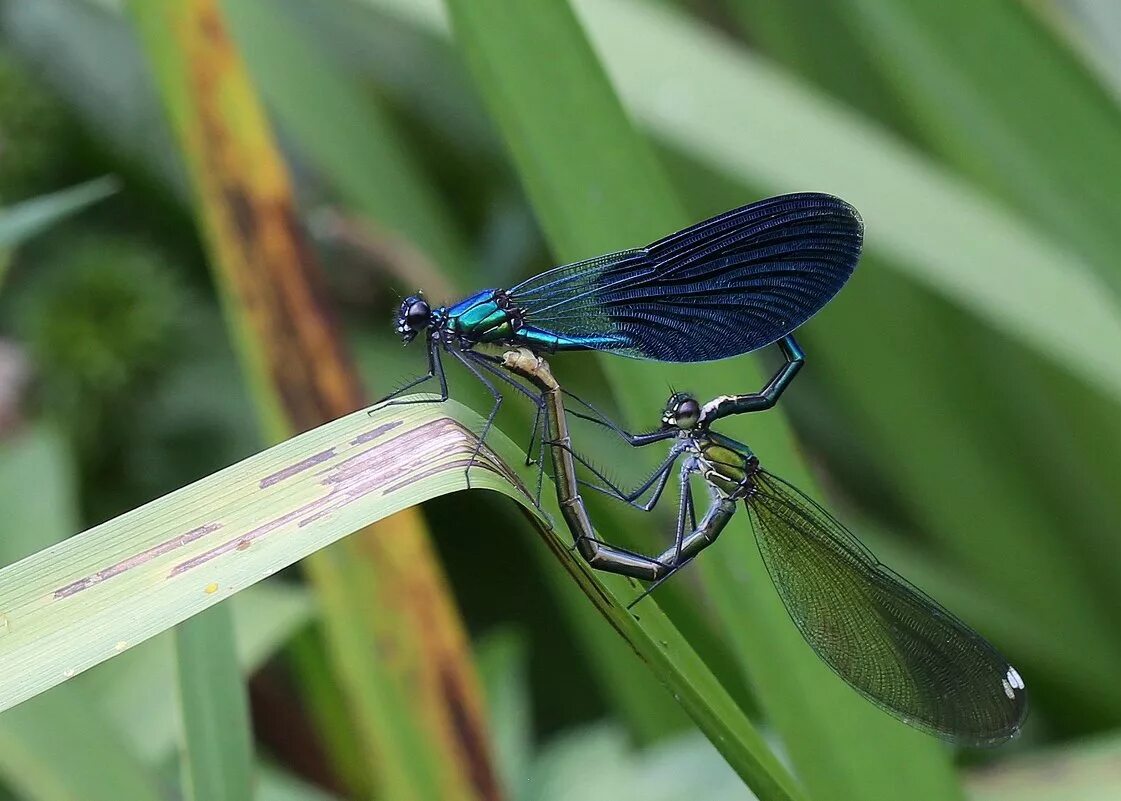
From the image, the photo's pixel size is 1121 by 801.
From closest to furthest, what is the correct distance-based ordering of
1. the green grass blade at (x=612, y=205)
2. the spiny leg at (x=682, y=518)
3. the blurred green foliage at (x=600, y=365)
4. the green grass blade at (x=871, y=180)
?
the green grass blade at (x=612, y=205) < the spiny leg at (x=682, y=518) < the blurred green foliage at (x=600, y=365) < the green grass blade at (x=871, y=180)

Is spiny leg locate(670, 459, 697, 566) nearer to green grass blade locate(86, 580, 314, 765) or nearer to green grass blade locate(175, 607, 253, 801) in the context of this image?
green grass blade locate(175, 607, 253, 801)

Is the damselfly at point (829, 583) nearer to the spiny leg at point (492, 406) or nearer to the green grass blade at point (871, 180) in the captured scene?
the spiny leg at point (492, 406)

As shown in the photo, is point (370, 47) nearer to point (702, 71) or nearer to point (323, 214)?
point (323, 214)

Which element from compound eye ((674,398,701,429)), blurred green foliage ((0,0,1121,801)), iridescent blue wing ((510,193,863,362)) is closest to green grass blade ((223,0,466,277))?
blurred green foliage ((0,0,1121,801))

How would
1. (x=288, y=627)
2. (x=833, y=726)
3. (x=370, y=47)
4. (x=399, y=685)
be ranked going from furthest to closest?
(x=370, y=47) → (x=288, y=627) → (x=399, y=685) → (x=833, y=726)

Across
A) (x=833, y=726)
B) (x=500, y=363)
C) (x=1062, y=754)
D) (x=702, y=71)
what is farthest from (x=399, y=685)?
(x=702, y=71)

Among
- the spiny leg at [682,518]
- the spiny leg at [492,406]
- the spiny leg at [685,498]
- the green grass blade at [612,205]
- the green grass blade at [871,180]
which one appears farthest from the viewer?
the green grass blade at [871,180]

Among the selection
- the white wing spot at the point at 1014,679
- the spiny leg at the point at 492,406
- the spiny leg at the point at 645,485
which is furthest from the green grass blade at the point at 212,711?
the white wing spot at the point at 1014,679

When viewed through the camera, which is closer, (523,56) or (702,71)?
(523,56)
